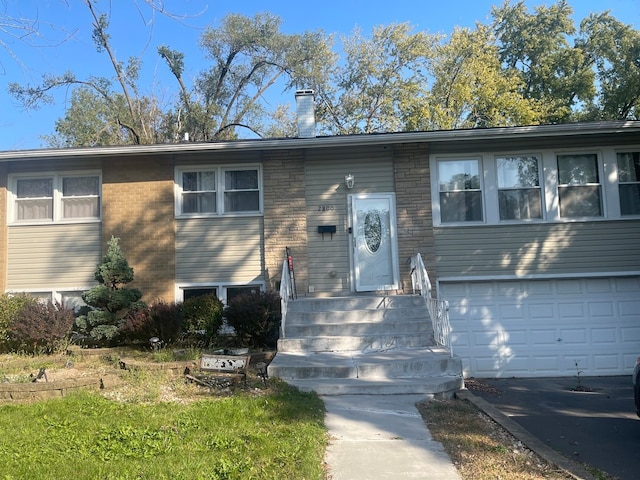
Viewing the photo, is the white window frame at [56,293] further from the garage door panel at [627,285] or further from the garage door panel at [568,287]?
the garage door panel at [627,285]

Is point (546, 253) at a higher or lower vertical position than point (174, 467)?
higher

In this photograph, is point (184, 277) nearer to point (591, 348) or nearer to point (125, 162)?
point (125, 162)

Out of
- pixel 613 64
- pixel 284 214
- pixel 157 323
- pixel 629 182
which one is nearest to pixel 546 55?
pixel 613 64

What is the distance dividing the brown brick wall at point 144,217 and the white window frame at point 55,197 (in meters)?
0.32

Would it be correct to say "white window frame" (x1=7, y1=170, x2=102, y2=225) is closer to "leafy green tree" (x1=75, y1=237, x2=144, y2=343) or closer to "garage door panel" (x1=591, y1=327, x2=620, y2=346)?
"leafy green tree" (x1=75, y1=237, x2=144, y2=343)

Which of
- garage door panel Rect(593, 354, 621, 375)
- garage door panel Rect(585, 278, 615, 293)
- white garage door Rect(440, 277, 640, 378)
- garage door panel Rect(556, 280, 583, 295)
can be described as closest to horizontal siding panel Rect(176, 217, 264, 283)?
white garage door Rect(440, 277, 640, 378)

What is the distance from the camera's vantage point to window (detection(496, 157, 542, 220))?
11.3 metres

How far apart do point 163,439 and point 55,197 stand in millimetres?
8896

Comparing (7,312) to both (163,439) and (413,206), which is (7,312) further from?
(413,206)

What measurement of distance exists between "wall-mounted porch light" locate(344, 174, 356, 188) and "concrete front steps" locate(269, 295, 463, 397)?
9.09ft

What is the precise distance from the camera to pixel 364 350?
875cm

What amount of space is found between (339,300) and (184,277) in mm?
3751

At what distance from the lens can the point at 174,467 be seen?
3992mm

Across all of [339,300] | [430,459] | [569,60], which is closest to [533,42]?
[569,60]
